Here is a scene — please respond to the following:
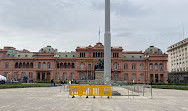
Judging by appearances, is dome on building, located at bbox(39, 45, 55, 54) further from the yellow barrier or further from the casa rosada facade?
the yellow barrier

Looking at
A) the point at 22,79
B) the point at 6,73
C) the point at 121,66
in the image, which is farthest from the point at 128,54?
the point at 6,73

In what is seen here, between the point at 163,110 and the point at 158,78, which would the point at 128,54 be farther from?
the point at 163,110

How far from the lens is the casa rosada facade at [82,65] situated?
7406 centimetres

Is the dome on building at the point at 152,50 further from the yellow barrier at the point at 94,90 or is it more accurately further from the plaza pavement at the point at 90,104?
the plaza pavement at the point at 90,104

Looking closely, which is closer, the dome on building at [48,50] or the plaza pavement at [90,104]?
the plaza pavement at [90,104]

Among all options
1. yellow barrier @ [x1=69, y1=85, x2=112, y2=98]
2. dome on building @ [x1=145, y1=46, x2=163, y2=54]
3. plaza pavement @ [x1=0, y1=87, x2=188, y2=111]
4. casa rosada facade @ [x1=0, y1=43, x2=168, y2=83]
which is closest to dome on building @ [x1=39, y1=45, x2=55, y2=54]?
casa rosada facade @ [x1=0, y1=43, x2=168, y2=83]

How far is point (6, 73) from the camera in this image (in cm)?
7800

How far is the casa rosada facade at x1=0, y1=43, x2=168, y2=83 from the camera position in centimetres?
7406

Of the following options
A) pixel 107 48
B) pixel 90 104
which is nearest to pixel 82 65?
pixel 107 48

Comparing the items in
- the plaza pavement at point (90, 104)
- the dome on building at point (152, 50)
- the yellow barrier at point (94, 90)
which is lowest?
the plaza pavement at point (90, 104)

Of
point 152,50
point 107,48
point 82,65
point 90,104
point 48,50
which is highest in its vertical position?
point 48,50

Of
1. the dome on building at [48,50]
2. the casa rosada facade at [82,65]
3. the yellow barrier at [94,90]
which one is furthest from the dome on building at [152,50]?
the yellow barrier at [94,90]

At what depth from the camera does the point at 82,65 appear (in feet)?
248

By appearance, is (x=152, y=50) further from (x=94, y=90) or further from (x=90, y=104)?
(x=90, y=104)
